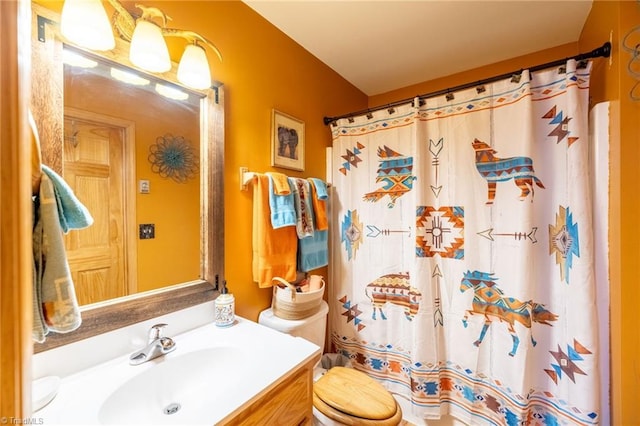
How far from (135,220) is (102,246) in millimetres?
130

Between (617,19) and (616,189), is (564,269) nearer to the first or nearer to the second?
(616,189)

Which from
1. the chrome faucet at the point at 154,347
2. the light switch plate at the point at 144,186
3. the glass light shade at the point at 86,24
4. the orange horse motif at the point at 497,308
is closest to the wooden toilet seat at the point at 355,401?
the orange horse motif at the point at 497,308

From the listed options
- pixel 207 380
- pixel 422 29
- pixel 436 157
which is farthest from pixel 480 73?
pixel 207 380

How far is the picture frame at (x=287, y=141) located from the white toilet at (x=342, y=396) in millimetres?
845

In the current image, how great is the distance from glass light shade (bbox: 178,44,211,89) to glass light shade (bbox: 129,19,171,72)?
78 millimetres

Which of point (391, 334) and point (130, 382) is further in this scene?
point (391, 334)

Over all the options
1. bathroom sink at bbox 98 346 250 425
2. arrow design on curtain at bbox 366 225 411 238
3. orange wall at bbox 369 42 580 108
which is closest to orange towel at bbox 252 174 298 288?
bathroom sink at bbox 98 346 250 425

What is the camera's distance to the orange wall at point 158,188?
88 centimetres

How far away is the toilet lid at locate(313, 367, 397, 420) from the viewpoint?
1112 mm

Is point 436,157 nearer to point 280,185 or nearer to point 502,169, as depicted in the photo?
point 502,169

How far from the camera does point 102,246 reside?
87 centimetres

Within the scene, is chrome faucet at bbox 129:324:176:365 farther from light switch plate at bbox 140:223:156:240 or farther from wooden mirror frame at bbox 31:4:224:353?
light switch plate at bbox 140:223:156:240

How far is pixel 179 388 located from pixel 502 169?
1.68 meters

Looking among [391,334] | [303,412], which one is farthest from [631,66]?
[303,412]
